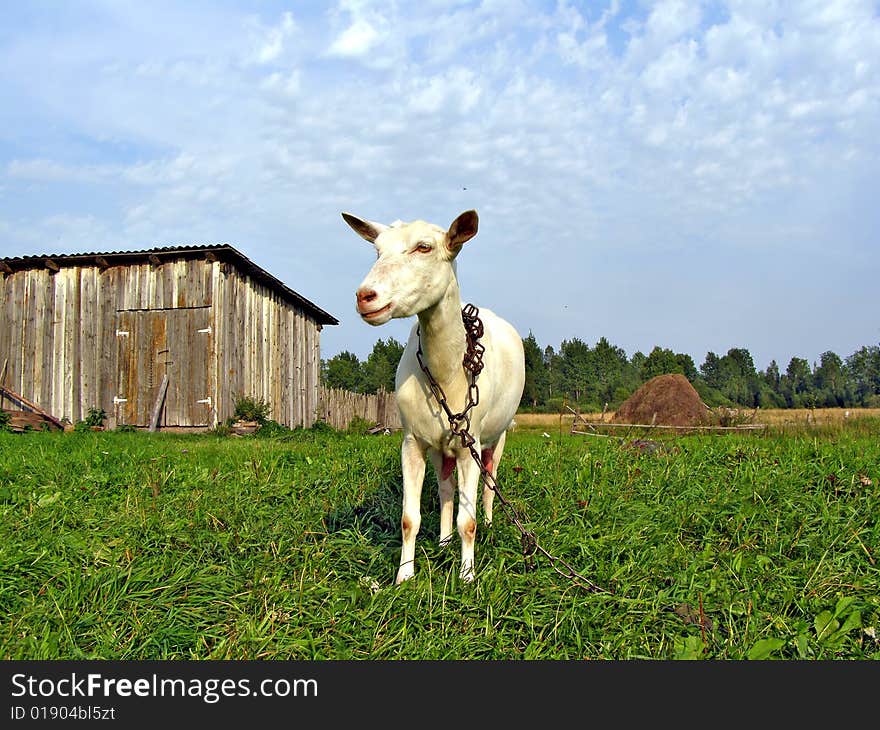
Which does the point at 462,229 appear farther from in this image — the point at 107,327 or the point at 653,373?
the point at 653,373

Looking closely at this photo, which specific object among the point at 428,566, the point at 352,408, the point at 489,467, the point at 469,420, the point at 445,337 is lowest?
the point at 428,566

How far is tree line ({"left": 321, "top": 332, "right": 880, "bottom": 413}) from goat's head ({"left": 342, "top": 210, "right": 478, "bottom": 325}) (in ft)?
226

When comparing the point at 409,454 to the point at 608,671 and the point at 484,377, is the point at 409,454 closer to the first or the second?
the point at 484,377

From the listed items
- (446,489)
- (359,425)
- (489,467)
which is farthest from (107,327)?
(446,489)

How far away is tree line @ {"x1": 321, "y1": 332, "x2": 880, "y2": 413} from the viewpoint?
78.9 metres

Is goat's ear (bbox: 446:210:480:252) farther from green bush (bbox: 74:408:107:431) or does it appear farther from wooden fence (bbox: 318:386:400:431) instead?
wooden fence (bbox: 318:386:400:431)

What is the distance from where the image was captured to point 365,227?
444 cm

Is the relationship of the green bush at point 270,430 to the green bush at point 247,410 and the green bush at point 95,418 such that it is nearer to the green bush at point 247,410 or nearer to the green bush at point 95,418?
the green bush at point 247,410

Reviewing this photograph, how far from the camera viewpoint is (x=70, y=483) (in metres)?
6.91

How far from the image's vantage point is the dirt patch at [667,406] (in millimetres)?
23125

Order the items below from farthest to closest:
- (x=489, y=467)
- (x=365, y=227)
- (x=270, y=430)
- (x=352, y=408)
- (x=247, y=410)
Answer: (x=352, y=408), (x=247, y=410), (x=270, y=430), (x=489, y=467), (x=365, y=227)

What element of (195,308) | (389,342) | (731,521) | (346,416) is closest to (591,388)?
(389,342)

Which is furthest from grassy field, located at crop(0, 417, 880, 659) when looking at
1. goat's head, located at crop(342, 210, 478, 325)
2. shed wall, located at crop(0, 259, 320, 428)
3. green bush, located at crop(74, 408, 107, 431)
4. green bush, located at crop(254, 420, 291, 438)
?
green bush, located at crop(74, 408, 107, 431)

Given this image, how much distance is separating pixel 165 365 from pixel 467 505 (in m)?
15.5
